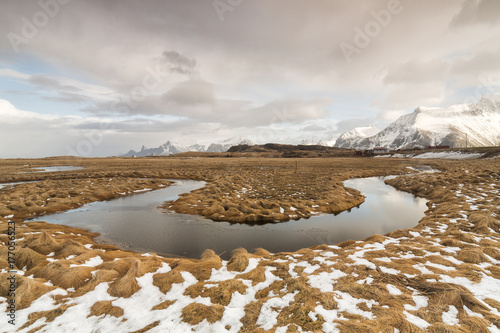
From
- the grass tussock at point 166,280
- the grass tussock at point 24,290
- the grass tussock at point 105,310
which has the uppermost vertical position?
the grass tussock at point 24,290

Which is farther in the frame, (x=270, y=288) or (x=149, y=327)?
(x=270, y=288)

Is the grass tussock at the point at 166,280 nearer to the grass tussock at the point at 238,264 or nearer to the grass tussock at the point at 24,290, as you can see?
the grass tussock at the point at 238,264

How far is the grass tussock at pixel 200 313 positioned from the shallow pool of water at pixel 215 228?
20.2ft

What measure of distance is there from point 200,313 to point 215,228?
11.0 meters

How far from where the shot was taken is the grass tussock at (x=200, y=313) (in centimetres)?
592

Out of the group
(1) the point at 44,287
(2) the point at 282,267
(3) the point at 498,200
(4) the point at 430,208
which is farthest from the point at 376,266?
(3) the point at 498,200

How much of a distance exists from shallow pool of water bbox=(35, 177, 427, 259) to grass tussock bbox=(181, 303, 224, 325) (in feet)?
20.2

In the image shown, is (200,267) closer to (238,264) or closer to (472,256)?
(238,264)

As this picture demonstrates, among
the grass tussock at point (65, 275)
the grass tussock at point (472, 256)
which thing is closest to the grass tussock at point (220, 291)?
the grass tussock at point (65, 275)

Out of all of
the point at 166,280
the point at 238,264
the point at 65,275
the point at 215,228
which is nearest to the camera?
Result: the point at 65,275

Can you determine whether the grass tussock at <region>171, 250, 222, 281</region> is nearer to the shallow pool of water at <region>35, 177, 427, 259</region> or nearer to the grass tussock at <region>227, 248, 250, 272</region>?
the grass tussock at <region>227, 248, 250, 272</region>

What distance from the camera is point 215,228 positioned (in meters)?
17.1

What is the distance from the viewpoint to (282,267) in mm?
9320

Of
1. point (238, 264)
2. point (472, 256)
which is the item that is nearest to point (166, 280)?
point (238, 264)
